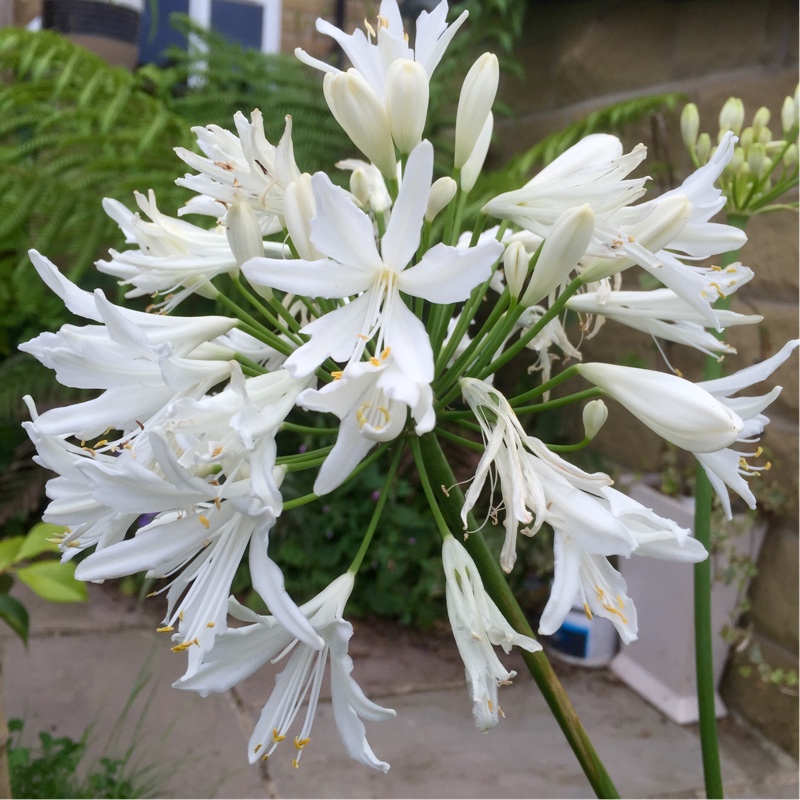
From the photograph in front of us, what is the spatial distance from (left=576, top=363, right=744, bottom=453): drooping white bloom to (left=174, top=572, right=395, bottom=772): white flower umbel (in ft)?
1.11

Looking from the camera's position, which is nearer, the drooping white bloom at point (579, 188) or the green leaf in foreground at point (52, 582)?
the drooping white bloom at point (579, 188)

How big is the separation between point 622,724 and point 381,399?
1.95m

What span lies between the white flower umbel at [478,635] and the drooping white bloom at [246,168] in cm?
41

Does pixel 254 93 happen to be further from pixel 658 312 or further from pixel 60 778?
pixel 658 312

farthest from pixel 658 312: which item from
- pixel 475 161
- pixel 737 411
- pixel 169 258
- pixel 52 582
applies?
pixel 52 582

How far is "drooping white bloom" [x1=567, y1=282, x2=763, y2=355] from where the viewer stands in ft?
2.73

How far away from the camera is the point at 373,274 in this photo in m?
0.69

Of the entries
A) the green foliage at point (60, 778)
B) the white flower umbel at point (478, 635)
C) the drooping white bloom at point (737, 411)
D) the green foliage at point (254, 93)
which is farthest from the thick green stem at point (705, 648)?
the green foliage at point (254, 93)

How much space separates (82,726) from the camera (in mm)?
2082

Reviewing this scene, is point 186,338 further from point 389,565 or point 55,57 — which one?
point 55,57

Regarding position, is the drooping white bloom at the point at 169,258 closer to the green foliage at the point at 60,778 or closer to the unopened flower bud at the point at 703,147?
the unopened flower bud at the point at 703,147

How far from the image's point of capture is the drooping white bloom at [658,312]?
83 cm

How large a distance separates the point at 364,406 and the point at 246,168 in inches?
13.2

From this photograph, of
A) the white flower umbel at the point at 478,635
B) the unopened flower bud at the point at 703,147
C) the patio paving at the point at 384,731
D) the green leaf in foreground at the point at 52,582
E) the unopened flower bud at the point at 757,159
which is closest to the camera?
the white flower umbel at the point at 478,635
